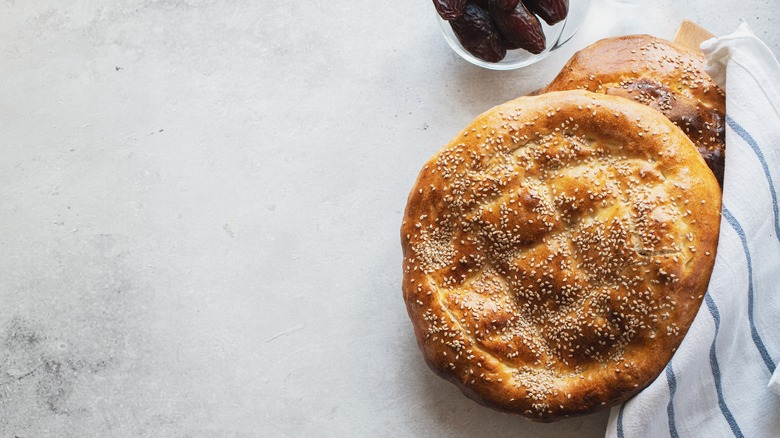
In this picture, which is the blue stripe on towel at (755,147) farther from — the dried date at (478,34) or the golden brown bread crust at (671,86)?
the dried date at (478,34)

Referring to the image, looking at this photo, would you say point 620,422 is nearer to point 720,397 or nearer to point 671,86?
point 720,397

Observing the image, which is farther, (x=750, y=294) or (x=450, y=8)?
(x=450, y=8)

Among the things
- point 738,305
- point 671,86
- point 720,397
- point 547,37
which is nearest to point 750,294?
point 738,305

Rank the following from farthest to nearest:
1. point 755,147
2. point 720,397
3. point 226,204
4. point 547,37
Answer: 1. point 226,204
2. point 547,37
3. point 720,397
4. point 755,147

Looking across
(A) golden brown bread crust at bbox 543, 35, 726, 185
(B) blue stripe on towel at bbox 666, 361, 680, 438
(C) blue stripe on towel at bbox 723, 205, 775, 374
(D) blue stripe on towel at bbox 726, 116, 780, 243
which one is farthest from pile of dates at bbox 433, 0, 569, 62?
(B) blue stripe on towel at bbox 666, 361, 680, 438

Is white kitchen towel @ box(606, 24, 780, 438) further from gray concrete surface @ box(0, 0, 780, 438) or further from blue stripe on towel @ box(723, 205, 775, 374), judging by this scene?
gray concrete surface @ box(0, 0, 780, 438)

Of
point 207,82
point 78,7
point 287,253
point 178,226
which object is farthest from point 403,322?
point 78,7
